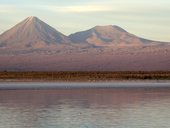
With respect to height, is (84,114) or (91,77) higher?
(91,77)

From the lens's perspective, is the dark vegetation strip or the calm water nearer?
the calm water

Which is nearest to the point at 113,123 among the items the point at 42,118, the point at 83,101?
the point at 42,118

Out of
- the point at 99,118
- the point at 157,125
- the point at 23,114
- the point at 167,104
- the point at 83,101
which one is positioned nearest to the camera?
the point at 157,125

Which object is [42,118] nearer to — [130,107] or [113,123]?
[113,123]

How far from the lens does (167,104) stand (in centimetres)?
3650

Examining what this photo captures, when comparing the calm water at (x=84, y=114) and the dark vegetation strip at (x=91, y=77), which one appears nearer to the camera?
the calm water at (x=84, y=114)

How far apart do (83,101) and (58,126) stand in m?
14.0

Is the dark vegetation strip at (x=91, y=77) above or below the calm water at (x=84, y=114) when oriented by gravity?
above

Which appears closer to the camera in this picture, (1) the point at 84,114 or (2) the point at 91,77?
(1) the point at 84,114

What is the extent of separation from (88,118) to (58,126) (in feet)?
11.0

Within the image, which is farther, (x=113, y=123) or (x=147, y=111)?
(x=147, y=111)

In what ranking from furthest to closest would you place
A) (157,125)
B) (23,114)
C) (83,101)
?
(83,101) < (23,114) < (157,125)

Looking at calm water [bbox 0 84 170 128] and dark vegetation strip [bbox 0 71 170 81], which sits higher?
dark vegetation strip [bbox 0 71 170 81]

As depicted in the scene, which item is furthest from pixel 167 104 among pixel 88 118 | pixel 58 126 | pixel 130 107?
pixel 58 126
